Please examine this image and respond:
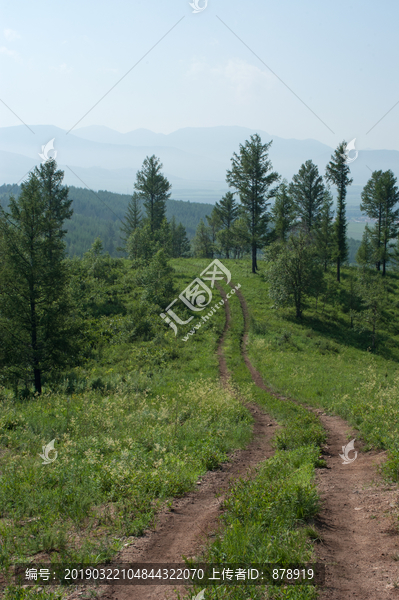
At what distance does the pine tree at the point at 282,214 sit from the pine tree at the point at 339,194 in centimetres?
629

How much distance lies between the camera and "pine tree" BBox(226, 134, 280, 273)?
44438 millimetres

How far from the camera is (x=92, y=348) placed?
27.0 m

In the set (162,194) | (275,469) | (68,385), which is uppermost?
(162,194)

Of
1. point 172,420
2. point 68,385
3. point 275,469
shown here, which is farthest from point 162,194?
point 275,469

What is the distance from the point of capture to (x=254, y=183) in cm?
4516

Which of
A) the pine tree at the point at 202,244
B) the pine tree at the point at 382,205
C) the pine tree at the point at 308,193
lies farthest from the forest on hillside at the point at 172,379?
the pine tree at the point at 202,244

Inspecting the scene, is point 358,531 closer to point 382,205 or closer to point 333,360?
point 333,360

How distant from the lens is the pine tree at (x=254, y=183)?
44.4 meters

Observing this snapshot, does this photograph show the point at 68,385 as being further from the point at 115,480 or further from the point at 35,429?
the point at 115,480

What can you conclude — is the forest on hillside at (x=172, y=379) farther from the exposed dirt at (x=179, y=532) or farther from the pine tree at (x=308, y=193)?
the pine tree at (x=308, y=193)

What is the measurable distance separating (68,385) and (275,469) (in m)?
13.3

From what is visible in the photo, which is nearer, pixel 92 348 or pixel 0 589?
pixel 0 589
